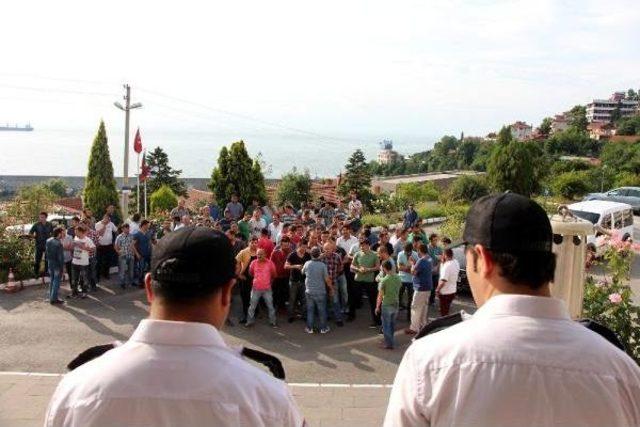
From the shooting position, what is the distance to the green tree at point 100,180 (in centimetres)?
2130

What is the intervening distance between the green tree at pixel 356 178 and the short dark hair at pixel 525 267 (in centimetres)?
2597

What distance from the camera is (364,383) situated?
9062mm

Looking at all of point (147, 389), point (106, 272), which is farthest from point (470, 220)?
point (106, 272)

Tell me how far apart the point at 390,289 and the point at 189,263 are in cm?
842

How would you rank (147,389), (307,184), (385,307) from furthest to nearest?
(307,184) < (385,307) < (147,389)

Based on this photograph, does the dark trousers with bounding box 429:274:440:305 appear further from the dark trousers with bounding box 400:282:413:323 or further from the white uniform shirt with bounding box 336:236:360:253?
the white uniform shirt with bounding box 336:236:360:253

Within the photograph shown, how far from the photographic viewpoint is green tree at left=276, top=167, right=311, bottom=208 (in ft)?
89.1

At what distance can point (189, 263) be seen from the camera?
6.67ft

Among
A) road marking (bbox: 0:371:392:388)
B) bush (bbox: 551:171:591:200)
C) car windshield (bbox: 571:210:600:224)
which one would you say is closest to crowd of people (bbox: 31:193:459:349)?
road marking (bbox: 0:371:392:388)

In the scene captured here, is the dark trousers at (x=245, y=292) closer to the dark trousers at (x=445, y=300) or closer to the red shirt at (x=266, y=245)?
the red shirt at (x=266, y=245)

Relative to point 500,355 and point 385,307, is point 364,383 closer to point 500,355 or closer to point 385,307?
point 385,307

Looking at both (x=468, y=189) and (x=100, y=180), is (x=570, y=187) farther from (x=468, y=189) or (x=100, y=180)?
(x=100, y=180)

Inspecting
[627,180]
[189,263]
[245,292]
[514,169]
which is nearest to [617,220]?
[514,169]

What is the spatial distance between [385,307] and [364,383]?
5.24 ft
